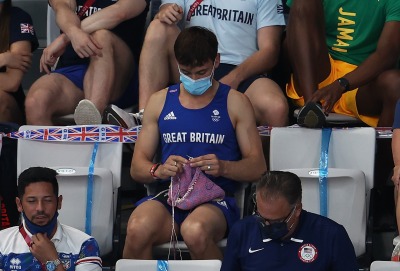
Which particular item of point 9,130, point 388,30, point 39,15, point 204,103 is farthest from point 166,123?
point 39,15

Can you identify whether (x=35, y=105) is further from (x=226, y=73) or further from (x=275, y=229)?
(x=275, y=229)

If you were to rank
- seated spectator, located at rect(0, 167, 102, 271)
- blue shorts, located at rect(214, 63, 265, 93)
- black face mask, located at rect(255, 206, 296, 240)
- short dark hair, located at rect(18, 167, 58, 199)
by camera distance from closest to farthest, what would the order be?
black face mask, located at rect(255, 206, 296, 240), seated spectator, located at rect(0, 167, 102, 271), short dark hair, located at rect(18, 167, 58, 199), blue shorts, located at rect(214, 63, 265, 93)

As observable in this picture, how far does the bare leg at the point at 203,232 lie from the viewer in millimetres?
5551

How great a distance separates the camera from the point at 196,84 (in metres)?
5.91

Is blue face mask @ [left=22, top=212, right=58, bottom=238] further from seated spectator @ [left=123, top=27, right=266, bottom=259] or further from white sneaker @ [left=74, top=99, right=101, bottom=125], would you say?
white sneaker @ [left=74, top=99, right=101, bottom=125]

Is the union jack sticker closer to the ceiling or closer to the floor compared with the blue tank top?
closer to the ceiling

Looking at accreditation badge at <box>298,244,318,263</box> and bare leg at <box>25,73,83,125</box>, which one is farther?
bare leg at <box>25,73,83,125</box>

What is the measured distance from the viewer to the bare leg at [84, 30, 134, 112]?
6.77 m

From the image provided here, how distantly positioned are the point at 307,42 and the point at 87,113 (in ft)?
4.36

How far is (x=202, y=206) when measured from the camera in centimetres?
575

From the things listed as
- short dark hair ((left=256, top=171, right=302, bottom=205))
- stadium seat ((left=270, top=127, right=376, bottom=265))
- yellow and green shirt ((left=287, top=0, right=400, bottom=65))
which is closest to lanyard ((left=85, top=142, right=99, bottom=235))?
stadium seat ((left=270, top=127, right=376, bottom=265))

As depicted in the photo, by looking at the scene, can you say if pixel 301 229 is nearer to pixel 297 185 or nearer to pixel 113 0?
pixel 297 185

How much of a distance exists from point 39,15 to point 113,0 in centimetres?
106

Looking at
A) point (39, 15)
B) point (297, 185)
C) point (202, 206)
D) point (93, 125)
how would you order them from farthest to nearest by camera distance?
1. point (39, 15)
2. point (93, 125)
3. point (202, 206)
4. point (297, 185)
